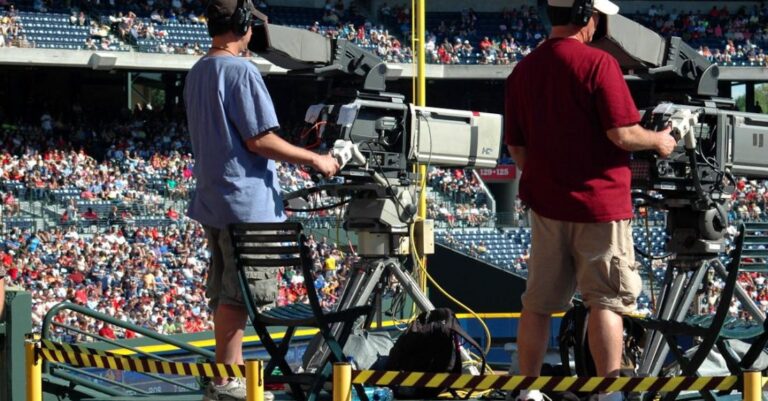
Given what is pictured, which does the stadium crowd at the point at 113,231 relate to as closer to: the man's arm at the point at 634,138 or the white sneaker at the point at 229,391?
the white sneaker at the point at 229,391

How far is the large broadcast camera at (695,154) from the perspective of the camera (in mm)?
6426

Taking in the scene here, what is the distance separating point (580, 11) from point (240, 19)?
1.38 meters

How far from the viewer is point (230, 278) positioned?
17.3ft

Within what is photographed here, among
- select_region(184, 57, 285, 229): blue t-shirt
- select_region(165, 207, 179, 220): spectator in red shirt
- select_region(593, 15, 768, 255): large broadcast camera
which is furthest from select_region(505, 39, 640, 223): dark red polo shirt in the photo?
select_region(165, 207, 179, 220): spectator in red shirt

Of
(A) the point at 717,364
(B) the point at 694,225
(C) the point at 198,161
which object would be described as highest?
(C) the point at 198,161

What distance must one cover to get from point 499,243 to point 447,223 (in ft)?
3.44

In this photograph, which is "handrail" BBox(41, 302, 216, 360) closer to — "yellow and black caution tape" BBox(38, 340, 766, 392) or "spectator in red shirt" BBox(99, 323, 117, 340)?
"yellow and black caution tape" BBox(38, 340, 766, 392)

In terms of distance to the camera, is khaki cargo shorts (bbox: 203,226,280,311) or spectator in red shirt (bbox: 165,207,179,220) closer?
khaki cargo shorts (bbox: 203,226,280,311)

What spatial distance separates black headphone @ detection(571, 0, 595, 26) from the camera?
502cm


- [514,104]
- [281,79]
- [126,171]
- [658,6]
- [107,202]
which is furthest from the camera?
[658,6]

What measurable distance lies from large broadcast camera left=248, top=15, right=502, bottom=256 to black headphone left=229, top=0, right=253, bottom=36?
1.76 metres

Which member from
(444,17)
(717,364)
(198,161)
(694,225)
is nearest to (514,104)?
(198,161)

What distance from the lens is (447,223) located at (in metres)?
23.5

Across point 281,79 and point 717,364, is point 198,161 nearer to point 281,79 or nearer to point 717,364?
point 717,364
